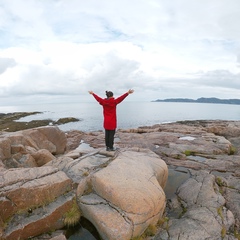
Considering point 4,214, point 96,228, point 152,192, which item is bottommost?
point 96,228

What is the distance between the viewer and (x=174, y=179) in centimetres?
1491

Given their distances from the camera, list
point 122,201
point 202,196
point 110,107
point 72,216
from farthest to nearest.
Answer: point 110,107 < point 202,196 < point 72,216 < point 122,201

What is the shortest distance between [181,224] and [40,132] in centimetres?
1544

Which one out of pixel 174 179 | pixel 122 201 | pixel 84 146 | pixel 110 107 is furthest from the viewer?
pixel 84 146

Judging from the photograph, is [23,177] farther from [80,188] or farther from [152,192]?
[152,192]

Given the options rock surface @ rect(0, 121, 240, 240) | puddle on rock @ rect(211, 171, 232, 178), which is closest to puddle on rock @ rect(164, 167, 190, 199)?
rock surface @ rect(0, 121, 240, 240)

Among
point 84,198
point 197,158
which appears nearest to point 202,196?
point 84,198

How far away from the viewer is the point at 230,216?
1062 centimetres

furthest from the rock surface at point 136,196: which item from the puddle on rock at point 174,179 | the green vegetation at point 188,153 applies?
the green vegetation at point 188,153

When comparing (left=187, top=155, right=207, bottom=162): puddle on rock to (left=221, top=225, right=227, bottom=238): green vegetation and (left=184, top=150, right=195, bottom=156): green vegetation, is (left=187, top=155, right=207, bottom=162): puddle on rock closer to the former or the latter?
(left=184, top=150, right=195, bottom=156): green vegetation

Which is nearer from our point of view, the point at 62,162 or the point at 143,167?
the point at 143,167

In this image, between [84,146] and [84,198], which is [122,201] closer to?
[84,198]

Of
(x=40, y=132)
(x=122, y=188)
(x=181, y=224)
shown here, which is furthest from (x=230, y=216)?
(x=40, y=132)

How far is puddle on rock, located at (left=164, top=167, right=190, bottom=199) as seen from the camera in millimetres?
13422
